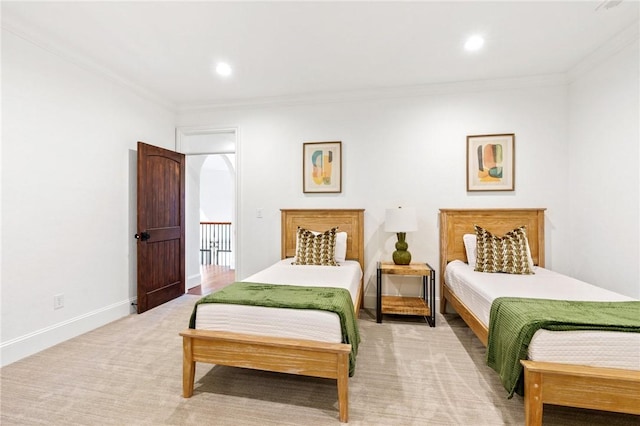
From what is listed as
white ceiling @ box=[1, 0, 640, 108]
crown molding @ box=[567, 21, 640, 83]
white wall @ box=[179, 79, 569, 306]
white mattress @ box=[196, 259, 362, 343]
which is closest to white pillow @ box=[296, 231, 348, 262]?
white wall @ box=[179, 79, 569, 306]

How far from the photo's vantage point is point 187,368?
183cm

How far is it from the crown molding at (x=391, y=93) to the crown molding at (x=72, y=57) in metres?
0.58

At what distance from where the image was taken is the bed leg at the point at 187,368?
182cm

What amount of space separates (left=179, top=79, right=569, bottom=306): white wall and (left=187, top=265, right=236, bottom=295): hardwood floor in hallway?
902 millimetres

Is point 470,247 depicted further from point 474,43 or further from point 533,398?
point 474,43

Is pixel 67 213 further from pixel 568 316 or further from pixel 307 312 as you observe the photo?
pixel 568 316

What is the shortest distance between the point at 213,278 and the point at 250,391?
11.8 ft

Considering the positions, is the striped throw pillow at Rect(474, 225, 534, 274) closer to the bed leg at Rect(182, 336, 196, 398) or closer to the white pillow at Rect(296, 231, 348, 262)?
the white pillow at Rect(296, 231, 348, 262)

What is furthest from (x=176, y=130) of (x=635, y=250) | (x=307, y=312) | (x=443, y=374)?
(x=635, y=250)

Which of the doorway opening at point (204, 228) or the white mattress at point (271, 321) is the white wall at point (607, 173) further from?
the doorway opening at point (204, 228)

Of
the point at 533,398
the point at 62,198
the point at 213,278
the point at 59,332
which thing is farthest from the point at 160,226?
the point at 533,398

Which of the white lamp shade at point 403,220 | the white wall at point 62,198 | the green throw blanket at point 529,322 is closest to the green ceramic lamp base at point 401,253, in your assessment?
the white lamp shade at point 403,220

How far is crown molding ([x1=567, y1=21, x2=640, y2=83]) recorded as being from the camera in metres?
2.38

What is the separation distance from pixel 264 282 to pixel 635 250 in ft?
10.5
